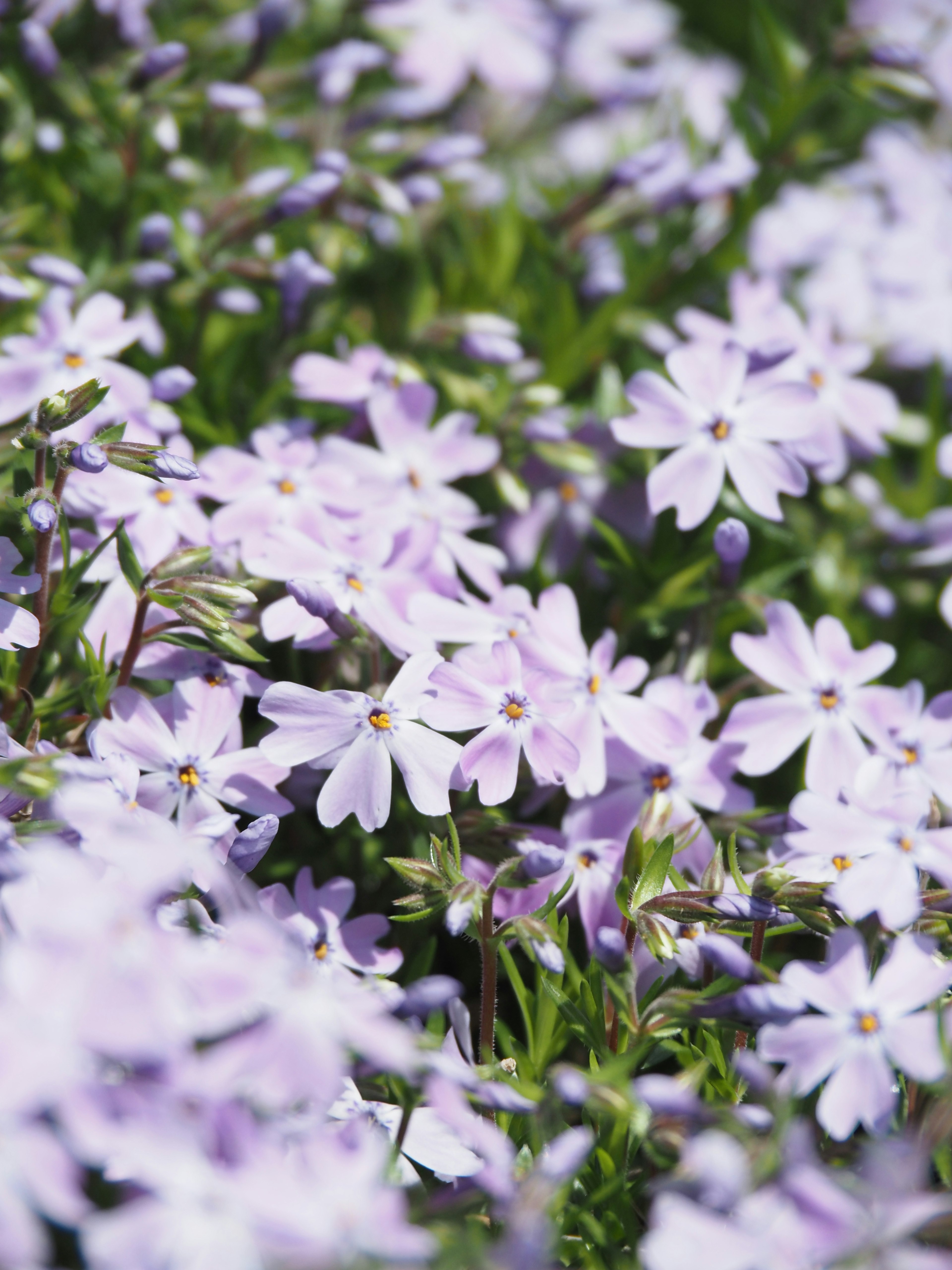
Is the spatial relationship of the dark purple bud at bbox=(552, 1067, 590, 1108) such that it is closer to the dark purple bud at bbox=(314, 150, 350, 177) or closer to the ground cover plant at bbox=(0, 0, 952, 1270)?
the ground cover plant at bbox=(0, 0, 952, 1270)

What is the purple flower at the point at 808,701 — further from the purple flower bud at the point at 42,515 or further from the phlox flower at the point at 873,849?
the purple flower bud at the point at 42,515

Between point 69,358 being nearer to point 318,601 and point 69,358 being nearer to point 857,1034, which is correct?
point 318,601

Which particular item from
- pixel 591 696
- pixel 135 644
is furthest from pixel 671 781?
pixel 135 644

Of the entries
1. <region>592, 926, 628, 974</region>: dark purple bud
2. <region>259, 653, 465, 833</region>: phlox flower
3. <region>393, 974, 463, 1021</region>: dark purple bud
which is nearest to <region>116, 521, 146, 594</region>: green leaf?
<region>259, 653, 465, 833</region>: phlox flower

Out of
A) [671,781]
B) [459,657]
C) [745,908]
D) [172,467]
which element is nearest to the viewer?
[745,908]

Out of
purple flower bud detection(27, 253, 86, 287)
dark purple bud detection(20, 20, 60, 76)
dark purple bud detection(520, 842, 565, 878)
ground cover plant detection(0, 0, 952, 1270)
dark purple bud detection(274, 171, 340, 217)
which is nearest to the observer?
ground cover plant detection(0, 0, 952, 1270)

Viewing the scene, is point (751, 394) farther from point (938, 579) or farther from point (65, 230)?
point (65, 230)
